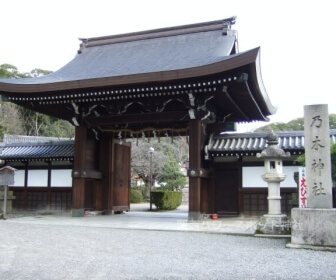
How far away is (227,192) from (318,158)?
6.22m

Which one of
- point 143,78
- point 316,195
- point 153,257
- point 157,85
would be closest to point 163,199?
point 157,85

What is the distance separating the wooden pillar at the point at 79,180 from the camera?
12805 millimetres

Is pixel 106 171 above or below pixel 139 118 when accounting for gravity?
below

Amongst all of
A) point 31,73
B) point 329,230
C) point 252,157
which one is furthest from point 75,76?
point 31,73

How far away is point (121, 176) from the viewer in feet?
50.5

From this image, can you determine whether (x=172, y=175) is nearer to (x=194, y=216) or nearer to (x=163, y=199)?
(x=163, y=199)

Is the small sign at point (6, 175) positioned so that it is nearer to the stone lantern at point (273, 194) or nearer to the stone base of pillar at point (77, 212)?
the stone base of pillar at point (77, 212)

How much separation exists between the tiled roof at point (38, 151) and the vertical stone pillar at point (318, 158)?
928 centimetres

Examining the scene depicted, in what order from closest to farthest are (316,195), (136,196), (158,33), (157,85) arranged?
(316,195), (157,85), (158,33), (136,196)

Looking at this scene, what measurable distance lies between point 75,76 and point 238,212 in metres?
7.15

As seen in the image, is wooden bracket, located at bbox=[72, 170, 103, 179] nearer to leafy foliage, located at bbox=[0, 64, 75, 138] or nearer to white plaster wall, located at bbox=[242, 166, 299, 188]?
white plaster wall, located at bbox=[242, 166, 299, 188]

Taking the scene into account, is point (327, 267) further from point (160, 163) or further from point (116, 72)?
point (160, 163)

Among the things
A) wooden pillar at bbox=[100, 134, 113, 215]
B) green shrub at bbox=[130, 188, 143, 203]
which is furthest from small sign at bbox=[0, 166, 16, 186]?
green shrub at bbox=[130, 188, 143, 203]

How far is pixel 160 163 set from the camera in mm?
27688
